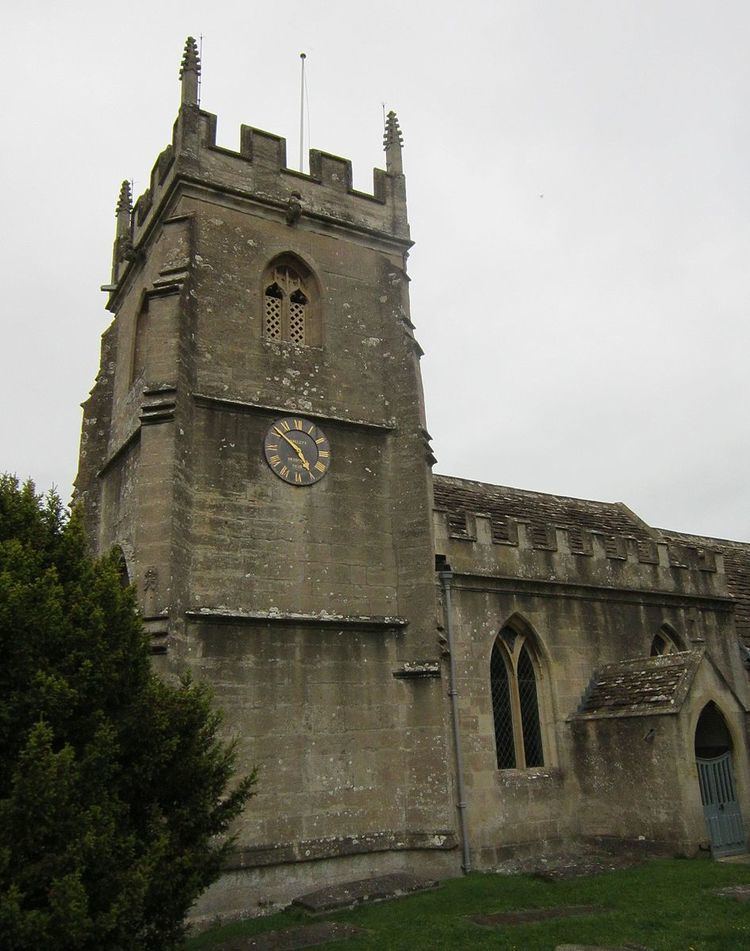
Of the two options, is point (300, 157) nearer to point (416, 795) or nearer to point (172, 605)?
point (172, 605)

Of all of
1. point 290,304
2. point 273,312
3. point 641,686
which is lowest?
point 641,686

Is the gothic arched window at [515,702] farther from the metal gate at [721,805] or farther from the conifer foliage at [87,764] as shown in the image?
the conifer foliage at [87,764]

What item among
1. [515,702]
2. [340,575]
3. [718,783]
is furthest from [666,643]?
[340,575]

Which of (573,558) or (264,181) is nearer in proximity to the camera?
(264,181)

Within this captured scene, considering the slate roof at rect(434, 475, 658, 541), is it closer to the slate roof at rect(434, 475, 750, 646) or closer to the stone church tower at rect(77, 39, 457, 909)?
the slate roof at rect(434, 475, 750, 646)

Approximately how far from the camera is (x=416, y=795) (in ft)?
39.9

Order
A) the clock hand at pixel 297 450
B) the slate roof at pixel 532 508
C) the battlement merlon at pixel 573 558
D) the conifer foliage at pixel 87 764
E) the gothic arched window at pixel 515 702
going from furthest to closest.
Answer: the slate roof at pixel 532 508 < the battlement merlon at pixel 573 558 < the gothic arched window at pixel 515 702 < the clock hand at pixel 297 450 < the conifer foliage at pixel 87 764

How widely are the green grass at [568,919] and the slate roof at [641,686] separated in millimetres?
2412

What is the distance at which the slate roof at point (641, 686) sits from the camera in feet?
44.7

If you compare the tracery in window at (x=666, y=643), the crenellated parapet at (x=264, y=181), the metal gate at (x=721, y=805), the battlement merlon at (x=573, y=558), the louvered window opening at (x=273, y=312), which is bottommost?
the metal gate at (x=721, y=805)

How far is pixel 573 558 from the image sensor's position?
15.9 m

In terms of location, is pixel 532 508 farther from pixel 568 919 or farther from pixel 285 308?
pixel 568 919

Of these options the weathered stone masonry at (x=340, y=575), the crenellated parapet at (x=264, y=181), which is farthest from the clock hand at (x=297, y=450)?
the crenellated parapet at (x=264, y=181)

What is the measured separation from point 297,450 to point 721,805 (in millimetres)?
8955
